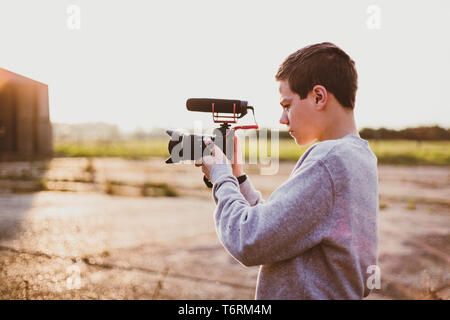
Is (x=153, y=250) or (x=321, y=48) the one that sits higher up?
(x=321, y=48)

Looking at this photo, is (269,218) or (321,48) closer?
(269,218)

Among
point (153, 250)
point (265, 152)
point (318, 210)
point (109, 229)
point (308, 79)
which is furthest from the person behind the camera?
point (109, 229)

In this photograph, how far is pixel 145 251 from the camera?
13.0 feet

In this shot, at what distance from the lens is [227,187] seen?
1173mm

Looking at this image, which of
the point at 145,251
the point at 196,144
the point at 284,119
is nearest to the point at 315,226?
the point at 284,119

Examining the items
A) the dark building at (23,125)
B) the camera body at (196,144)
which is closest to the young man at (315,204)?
the camera body at (196,144)

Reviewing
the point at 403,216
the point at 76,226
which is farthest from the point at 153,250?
the point at 403,216

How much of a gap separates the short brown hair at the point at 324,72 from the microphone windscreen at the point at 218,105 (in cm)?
24

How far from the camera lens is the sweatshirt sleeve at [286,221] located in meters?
1.04

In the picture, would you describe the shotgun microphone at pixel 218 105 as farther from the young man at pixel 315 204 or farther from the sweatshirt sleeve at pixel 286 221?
the sweatshirt sleeve at pixel 286 221

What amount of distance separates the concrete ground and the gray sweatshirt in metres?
1.95
